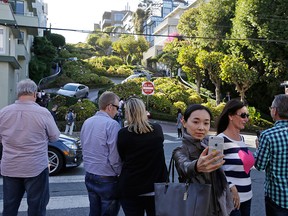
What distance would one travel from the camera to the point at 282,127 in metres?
3.21

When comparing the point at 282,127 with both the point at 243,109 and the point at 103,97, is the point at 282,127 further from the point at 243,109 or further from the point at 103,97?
the point at 103,97

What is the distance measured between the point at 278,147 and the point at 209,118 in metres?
0.78

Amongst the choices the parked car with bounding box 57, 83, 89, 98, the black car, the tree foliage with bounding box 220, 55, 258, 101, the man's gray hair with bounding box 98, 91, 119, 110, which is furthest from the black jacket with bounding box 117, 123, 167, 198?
the parked car with bounding box 57, 83, 89, 98

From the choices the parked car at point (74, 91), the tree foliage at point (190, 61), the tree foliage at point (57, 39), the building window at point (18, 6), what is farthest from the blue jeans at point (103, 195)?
the tree foliage at point (57, 39)

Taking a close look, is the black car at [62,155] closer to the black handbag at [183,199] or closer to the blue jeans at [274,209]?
the blue jeans at [274,209]

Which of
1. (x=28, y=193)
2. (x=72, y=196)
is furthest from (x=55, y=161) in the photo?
(x=28, y=193)

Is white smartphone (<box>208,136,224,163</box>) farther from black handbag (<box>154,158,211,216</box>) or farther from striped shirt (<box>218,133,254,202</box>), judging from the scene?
striped shirt (<box>218,133,254,202</box>)

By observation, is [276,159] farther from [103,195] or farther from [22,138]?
[22,138]

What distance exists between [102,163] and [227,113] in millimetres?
1400

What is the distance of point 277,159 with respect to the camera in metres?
3.17

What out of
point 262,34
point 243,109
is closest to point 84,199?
point 243,109

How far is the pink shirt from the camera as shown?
3.75m

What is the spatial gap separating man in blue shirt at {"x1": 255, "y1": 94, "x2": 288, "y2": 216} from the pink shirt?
2.28 metres

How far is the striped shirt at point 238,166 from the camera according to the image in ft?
10.6
